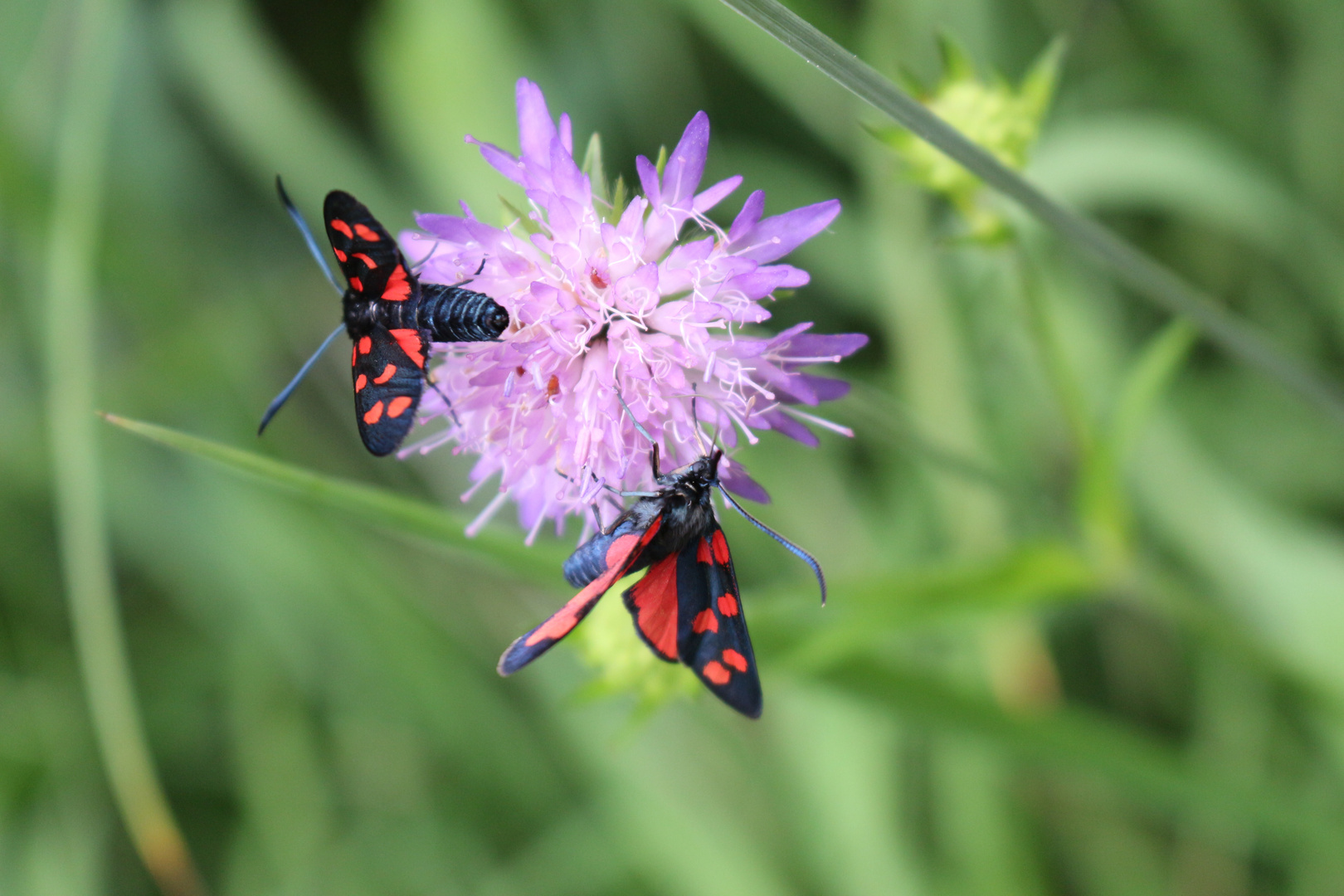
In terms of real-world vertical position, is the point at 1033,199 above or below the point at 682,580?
above

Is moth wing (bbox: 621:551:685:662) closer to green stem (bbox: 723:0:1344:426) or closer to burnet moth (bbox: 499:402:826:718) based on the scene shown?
burnet moth (bbox: 499:402:826:718)

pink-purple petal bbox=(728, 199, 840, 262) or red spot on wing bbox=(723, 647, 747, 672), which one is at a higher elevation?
pink-purple petal bbox=(728, 199, 840, 262)

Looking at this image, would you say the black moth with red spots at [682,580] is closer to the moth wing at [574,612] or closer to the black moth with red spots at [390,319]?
the moth wing at [574,612]

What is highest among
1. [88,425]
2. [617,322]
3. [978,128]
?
[978,128]

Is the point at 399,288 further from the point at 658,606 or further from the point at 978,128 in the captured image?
the point at 978,128

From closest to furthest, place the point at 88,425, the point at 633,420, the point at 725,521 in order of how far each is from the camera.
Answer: the point at 633,420 < the point at 88,425 < the point at 725,521

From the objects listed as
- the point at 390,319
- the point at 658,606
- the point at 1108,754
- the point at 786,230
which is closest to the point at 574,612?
the point at 658,606

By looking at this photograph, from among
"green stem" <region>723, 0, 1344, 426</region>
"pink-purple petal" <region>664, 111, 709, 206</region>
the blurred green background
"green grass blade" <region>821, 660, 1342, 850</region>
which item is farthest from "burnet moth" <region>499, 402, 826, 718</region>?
the blurred green background
